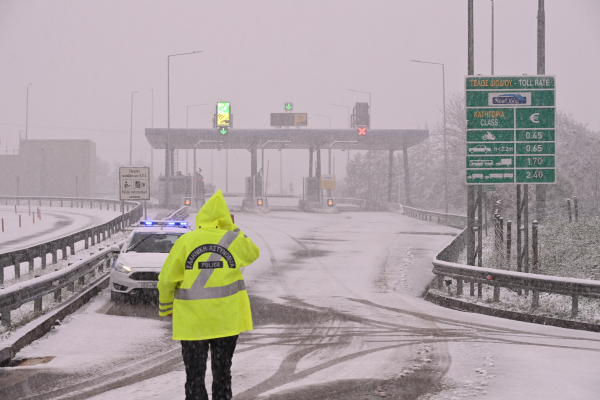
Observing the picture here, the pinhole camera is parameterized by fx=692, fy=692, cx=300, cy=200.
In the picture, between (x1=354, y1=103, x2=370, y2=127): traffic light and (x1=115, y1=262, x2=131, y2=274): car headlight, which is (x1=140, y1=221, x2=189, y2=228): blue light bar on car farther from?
(x1=354, y1=103, x2=370, y2=127): traffic light

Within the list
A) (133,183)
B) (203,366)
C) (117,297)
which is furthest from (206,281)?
(133,183)

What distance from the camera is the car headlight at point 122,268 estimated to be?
12659 millimetres

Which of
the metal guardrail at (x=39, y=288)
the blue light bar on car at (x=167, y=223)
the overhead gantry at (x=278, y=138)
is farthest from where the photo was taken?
the overhead gantry at (x=278, y=138)

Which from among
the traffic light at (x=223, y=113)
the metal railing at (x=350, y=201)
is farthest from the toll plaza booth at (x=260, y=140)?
the metal railing at (x=350, y=201)

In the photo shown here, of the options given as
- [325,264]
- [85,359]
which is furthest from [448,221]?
[85,359]

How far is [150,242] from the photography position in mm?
14109

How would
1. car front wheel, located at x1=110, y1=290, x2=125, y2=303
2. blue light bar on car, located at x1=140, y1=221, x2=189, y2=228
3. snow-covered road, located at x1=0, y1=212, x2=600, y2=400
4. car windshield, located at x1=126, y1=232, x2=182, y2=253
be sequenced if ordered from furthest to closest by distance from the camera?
blue light bar on car, located at x1=140, y1=221, x2=189, y2=228
car windshield, located at x1=126, y1=232, x2=182, y2=253
car front wheel, located at x1=110, y1=290, x2=125, y2=303
snow-covered road, located at x1=0, y1=212, x2=600, y2=400

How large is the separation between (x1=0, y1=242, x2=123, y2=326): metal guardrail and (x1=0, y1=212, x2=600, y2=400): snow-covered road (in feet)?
1.99

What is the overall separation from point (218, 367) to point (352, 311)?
23.9ft

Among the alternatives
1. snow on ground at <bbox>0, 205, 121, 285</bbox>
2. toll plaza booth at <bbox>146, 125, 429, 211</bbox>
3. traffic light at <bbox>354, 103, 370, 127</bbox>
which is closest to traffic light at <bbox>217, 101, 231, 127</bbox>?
toll plaza booth at <bbox>146, 125, 429, 211</bbox>

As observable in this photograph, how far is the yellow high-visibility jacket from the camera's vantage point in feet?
16.6

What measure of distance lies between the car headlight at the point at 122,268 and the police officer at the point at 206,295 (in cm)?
772

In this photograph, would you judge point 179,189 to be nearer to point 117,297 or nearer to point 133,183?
point 133,183

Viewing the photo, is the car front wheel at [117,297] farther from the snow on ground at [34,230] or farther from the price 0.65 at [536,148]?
the snow on ground at [34,230]
